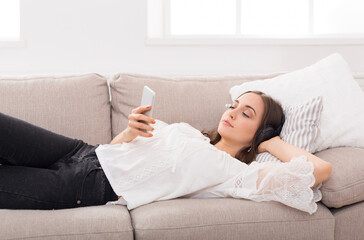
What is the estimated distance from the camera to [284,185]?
1.55 meters

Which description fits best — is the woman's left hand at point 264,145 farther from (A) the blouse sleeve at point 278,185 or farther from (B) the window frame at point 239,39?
(B) the window frame at point 239,39

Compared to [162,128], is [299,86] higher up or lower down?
higher up

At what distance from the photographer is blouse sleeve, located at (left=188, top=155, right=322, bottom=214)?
1540 mm

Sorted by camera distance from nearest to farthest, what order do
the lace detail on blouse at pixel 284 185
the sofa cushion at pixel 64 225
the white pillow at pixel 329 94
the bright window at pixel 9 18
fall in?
the sofa cushion at pixel 64 225, the lace detail on blouse at pixel 284 185, the white pillow at pixel 329 94, the bright window at pixel 9 18

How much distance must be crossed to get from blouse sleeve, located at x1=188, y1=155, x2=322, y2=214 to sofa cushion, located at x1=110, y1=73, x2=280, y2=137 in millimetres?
520

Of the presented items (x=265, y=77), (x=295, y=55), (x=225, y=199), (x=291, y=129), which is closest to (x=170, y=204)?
(x=225, y=199)

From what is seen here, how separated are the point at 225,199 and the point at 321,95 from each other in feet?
2.45

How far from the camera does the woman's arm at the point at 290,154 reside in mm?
1589

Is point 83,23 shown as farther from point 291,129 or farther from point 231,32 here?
point 291,129

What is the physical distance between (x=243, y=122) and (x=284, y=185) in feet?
1.39

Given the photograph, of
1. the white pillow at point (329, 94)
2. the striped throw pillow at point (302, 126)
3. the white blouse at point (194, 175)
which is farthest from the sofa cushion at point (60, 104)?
the striped throw pillow at point (302, 126)

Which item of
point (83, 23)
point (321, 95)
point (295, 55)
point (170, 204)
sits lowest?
point (170, 204)

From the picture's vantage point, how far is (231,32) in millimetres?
3184

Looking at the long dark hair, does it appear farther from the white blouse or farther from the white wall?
the white wall
